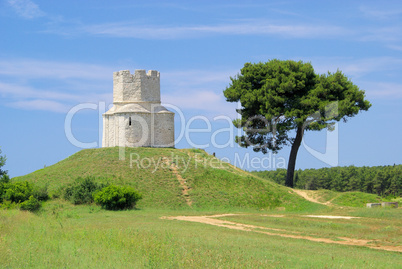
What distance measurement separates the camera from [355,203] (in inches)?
1330

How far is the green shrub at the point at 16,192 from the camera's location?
25703mm

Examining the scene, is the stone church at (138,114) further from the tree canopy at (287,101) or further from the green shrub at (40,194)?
the green shrub at (40,194)

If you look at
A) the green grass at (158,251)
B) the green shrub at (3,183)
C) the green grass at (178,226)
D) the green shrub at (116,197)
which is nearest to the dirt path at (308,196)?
the green grass at (178,226)

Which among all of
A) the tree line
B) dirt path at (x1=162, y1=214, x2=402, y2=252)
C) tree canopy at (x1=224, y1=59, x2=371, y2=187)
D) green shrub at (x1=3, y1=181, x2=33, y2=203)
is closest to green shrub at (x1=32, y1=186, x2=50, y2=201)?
green shrub at (x1=3, y1=181, x2=33, y2=203)

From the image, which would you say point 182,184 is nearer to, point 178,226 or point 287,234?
point 178,226

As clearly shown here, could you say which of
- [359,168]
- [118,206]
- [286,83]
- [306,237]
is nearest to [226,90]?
[286,83]

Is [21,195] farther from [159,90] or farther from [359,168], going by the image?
[359,168]

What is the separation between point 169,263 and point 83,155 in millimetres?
31071

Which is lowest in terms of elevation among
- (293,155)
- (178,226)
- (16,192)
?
(178,226)

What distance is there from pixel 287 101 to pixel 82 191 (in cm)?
1962

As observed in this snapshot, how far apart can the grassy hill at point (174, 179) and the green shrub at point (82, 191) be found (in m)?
1.42

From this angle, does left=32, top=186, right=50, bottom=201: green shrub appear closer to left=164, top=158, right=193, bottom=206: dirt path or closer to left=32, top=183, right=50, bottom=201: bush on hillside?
A: left=32, top=183, right=50, bottom=201: bush on hillside

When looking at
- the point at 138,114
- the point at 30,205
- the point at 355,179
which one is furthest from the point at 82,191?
the point at 355,179

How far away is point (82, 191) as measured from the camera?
2952cm
